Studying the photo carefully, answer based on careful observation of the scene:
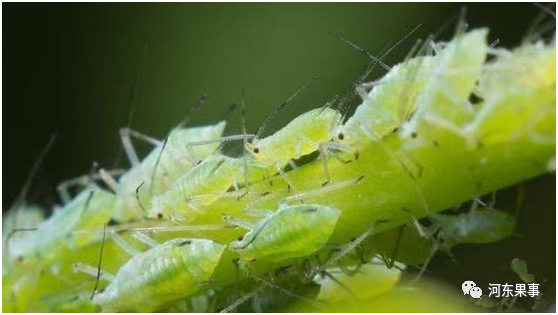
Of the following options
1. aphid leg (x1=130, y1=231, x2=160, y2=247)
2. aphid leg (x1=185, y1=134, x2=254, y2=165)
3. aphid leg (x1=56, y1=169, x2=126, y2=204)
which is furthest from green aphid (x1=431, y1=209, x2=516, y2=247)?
aphid leg (x1=56, y1=169, x2=126, y2=204)

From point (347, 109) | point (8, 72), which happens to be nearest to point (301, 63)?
point (8, 72)

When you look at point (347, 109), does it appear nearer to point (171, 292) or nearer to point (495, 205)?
point (495, 205)

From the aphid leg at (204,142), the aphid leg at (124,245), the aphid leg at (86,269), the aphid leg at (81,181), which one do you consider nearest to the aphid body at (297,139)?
the aphid leg at (204,142)

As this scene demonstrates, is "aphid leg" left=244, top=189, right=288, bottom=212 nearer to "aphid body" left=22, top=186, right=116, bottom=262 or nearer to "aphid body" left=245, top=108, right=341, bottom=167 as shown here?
"aphid body" left=245, top=108, right=341, bottom=167

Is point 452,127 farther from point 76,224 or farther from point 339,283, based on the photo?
point 76,224

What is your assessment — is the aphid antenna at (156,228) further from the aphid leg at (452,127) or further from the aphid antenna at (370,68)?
the aphid leg at (452,127)

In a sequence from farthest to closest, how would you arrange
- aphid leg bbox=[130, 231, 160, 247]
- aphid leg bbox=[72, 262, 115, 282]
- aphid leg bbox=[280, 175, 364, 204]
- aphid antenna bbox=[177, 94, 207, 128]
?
aphid antenna bbox=[177, 94, 207, 128] → aphid leg bbox=[72, 262, 115, 282] → aphid leg bbox=[130, 231, 160, 247] → aphid leg bbox=[280, 175, 364, 204]
